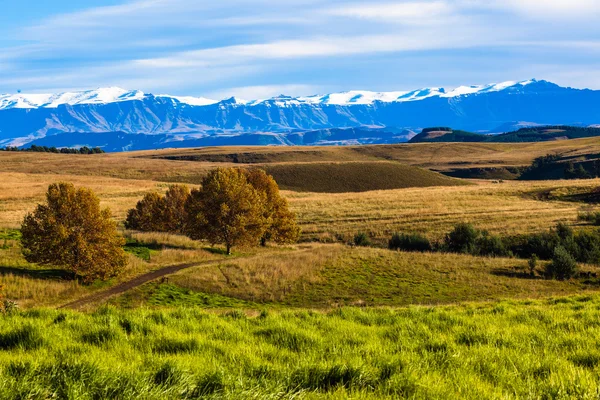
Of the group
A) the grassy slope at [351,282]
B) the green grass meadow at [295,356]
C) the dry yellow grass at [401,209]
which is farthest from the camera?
the dry yellow grass at [401,209]

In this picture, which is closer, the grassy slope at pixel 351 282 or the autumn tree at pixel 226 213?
the grassy slope at pixel 351 282

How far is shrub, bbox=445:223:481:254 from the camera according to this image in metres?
55.7

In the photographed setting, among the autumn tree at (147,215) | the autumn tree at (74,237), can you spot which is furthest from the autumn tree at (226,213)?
the autumn tree at (74,237)

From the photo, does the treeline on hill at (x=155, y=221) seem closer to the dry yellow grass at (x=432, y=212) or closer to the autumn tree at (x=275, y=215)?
the autumn tree at (x=275, y=215)

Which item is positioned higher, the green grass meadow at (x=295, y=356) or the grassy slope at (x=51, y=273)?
the green grass meadow at (x=295, y=356)

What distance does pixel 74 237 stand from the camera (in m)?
35.0

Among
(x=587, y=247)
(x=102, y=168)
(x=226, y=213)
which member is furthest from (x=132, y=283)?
(x=102, y=168)

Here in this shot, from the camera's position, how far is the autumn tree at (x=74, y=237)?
1352 inches

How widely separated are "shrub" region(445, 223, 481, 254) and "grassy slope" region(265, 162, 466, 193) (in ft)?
304

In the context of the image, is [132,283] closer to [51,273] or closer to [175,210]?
[51,273]

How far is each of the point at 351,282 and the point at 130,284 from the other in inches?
634

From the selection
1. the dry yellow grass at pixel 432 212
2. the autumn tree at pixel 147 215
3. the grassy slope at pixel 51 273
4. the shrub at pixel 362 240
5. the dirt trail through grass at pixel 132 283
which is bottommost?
the shrub at pixel 362 240

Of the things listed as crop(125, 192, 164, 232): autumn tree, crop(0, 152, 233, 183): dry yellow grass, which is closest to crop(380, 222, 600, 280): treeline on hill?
crop(125, 192, 164, 232): autumn tree

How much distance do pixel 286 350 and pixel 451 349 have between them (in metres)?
2.46
